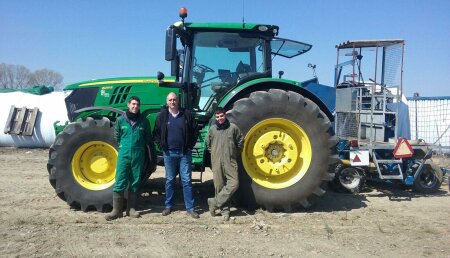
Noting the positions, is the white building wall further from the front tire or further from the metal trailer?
the front tire

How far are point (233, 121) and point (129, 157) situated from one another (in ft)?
4.75

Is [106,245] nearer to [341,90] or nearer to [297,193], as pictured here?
[297,193]

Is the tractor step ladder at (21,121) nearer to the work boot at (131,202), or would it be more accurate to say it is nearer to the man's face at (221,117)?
the work boot at (131,202)

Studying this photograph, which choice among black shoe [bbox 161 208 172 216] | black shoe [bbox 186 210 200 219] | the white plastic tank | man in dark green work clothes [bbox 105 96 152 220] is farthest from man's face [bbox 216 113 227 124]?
the white plastic tank

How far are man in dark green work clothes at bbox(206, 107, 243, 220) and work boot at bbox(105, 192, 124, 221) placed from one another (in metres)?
1.17

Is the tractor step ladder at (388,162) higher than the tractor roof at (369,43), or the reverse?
the tractor roof at (369,43)

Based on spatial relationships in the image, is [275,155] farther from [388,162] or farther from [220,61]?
[388,162]

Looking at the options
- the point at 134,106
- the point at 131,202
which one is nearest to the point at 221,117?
the point at 134,106

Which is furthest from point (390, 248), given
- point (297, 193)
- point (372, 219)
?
point (297, 193)

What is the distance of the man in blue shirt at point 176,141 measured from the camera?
5145mm

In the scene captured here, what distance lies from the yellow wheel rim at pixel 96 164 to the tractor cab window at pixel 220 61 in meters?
1.50

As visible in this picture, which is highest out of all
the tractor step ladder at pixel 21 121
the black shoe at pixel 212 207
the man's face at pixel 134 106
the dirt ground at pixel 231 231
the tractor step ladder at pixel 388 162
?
the man's face at pixel 134 106

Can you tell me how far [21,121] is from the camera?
1270 cm

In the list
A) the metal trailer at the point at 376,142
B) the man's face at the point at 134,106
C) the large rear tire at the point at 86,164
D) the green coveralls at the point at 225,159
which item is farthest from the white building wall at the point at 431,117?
the large rear tire at the point at 86,164
